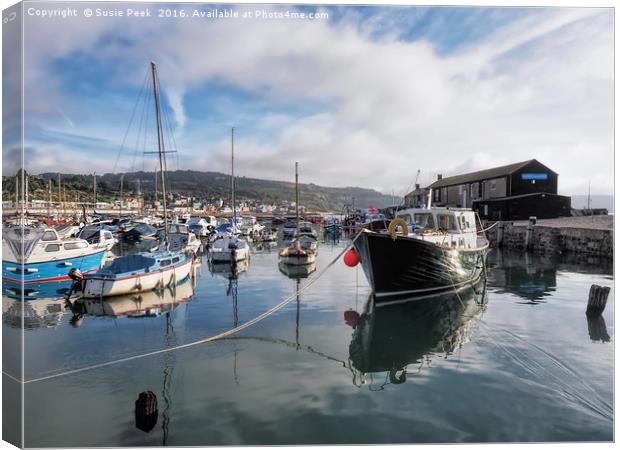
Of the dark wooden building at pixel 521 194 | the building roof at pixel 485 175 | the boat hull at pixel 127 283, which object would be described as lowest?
the boat hull at pixel 127 283

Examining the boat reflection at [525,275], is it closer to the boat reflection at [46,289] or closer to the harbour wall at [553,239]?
the harbour wall at [553,239]

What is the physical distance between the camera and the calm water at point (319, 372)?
712 cm

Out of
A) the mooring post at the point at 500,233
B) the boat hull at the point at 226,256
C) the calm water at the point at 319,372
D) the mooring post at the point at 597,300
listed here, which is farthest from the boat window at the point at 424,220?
the mooring post at the point at 500,233

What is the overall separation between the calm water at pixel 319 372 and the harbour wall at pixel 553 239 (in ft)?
61.3

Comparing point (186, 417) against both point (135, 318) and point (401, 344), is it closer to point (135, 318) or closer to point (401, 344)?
point (401, 344)

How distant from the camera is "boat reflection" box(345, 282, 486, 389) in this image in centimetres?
1088

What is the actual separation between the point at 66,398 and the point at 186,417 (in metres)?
2.73

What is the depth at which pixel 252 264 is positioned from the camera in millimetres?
32281

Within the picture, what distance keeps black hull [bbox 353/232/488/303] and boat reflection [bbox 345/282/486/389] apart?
0.60 m

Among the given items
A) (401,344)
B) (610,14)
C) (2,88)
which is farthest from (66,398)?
(610,14)

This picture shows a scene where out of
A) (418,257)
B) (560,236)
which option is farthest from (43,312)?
(560,236)

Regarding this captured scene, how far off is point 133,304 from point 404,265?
37.5ft

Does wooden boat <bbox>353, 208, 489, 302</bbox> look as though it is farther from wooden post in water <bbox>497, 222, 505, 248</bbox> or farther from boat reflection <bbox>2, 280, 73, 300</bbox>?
wooden post in water <bbox>497, 222, 505, 248</bbox>

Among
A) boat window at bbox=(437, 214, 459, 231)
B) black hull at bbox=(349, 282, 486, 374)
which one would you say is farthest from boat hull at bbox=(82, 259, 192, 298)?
boat window at bbox=(437, 214, 459, 231)
